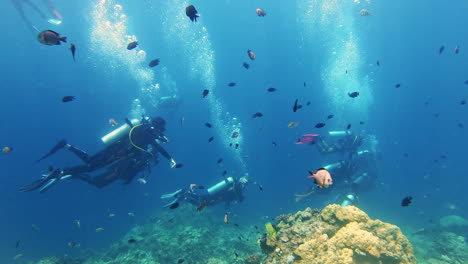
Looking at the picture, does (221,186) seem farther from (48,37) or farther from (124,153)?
(48,37)

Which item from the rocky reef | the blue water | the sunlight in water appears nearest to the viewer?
the rocky reef

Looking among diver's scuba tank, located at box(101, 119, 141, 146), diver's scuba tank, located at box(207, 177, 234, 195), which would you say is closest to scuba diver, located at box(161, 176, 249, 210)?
diver's scuba tank, located at box(207, 177, 234, 195)

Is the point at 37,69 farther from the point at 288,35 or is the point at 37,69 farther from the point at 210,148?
the point at 288,35

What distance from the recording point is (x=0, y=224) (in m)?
44.6

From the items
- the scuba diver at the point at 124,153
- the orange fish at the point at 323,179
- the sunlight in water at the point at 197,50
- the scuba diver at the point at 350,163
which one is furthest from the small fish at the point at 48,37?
the sunlight in water at the point at 197,50

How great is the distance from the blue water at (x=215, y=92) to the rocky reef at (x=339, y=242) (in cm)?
2321

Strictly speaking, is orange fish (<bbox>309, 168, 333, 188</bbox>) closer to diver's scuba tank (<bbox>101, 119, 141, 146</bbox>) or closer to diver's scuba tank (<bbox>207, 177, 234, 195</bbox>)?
diver's scuba tank (<bbox>101, 119, 141, 146</bbox>)

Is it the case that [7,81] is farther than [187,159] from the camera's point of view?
Yes

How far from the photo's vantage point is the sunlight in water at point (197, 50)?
177 feet

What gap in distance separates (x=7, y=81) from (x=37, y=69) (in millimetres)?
9391

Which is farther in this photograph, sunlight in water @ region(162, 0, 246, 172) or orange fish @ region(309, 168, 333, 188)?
sunlight in water @ region(162, 0, 246, 172)

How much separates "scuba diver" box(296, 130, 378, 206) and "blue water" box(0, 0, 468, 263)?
13570 mm

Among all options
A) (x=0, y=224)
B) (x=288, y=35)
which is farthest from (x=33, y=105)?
(x=288, y=35)

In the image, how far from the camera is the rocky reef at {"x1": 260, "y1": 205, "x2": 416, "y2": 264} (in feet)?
16.4
